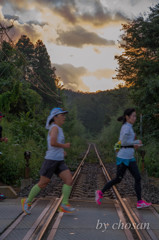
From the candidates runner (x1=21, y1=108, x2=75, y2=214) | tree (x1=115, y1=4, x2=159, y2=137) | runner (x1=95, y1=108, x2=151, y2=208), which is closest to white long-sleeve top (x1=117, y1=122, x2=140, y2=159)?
runner (x1=95, y1=108, x2=151, y2=208)

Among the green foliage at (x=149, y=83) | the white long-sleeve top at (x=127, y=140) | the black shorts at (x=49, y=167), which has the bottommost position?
the black shorts at (x=49, y=167)

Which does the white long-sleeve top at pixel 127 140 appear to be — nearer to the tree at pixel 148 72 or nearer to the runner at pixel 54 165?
the runner at pixel 54 165

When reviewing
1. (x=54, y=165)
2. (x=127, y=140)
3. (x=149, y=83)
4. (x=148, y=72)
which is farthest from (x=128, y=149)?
(x=148, y=72)

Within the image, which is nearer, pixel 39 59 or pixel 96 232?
pixel 96 232

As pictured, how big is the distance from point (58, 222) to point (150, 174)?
26.3 ft

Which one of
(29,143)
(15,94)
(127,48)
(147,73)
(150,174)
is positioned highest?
(127,48)

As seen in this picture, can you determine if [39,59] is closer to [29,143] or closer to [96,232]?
[29,143]

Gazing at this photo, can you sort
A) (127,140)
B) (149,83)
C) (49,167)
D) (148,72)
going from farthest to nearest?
(148,72) < (149,83) < (127,140) < (49,167)

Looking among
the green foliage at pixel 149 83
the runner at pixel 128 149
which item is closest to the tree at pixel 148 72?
the green foliage at pixel 149 83

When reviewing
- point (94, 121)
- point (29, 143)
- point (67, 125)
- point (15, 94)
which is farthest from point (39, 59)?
point (94, 121)

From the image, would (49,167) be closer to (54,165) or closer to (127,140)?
(54,165)

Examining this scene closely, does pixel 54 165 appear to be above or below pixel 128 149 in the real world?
below

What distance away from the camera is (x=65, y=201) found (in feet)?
17.2

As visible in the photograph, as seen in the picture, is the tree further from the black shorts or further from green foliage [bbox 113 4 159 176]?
the black shorts
